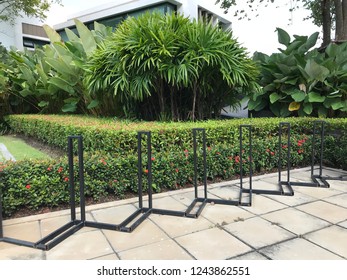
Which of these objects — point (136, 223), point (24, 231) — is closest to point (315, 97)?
point (136, 223)

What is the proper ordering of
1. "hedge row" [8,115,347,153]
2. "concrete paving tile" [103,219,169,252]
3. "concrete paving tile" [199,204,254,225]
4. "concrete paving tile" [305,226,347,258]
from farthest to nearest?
"hedge row" [8,115,347,153], "concrete paving tile" [199,204,254,225], "concrete paving tile" [103,219,169,252], "concrete paving tile" [305,226,347,258]

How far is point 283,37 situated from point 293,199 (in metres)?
5.28

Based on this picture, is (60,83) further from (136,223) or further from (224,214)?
(224,214)

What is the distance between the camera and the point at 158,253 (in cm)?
226

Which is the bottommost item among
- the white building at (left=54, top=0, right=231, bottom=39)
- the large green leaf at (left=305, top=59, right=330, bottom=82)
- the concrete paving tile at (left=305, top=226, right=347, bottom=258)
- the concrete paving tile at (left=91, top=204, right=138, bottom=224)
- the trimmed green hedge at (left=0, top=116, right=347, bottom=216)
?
the concrete paving tile at (left=305, top=226, right=347, bottom=258)

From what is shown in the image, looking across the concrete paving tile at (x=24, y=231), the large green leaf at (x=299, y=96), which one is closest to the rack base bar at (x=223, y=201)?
the concrete paving tile at (x=24, y=231)

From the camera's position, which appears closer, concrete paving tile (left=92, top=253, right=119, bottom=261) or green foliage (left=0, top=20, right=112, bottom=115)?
concrete paving tile (left=92, top=253, right=119, bottom=261)

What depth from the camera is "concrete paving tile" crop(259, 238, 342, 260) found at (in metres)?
2.18

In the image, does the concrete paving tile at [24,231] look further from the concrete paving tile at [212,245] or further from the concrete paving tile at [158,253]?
the concrete paving tile at [212,245]

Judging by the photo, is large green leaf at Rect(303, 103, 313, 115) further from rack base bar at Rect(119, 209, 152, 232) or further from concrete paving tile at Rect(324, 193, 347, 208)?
rack base bar at Rect(119, 209, 152, 232)

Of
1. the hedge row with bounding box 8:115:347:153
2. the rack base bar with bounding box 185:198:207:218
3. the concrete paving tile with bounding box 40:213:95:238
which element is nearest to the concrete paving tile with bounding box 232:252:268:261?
the rack base bar with bounding box 185:198:207:218

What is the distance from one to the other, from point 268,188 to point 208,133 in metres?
1.12

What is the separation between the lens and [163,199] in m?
3.45

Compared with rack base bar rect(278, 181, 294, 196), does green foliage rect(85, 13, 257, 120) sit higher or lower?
higher
